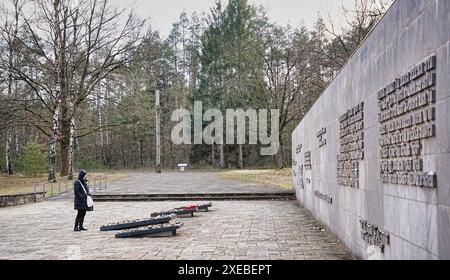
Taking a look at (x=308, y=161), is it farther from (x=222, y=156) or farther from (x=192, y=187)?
(x=222, y=156)

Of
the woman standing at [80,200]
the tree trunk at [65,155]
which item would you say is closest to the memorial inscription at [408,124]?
the woman standing at [80,200]

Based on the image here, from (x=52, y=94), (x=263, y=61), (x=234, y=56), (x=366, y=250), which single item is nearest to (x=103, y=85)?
(x=52, y=94)

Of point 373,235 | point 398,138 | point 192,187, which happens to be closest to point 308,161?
point 373,235

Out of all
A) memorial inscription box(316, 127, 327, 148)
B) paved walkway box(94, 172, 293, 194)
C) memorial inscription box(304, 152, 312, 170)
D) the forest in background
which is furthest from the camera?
the forest in background

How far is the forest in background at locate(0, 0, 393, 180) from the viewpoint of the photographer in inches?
1201

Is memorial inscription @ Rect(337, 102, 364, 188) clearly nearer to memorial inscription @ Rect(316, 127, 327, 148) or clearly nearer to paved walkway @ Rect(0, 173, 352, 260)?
paved walkway @ Rect(0, 173, 352, 260)

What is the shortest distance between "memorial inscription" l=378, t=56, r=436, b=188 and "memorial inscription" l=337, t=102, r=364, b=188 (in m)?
1.30

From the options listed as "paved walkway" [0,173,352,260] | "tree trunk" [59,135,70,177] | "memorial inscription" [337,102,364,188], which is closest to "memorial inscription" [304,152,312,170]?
"paved walkway" [0,173,352,260]

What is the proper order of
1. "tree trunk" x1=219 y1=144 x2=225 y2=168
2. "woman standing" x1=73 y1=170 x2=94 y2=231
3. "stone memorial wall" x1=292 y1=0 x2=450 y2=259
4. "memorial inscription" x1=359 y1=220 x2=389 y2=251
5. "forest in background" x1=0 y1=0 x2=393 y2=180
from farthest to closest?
1. "tree trunk" x1=219 y1=144 x2=225 y2=168
2. "forest in background" x1=0 y1=0 x2=393 y2=180
3. "woman standing" x1=73 y1=170 x2=94 y2=231
4. "memorial inscription" x1=359 y1=220 x2=389 y2=251
5. "stone memorial wall" x1=292 y1=0 x2=450 y2=259

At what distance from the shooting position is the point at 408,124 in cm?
491

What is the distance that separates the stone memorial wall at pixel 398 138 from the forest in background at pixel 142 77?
11048 mm

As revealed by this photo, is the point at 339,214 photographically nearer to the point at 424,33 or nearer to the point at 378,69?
the point at 378,69

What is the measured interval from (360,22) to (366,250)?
2383 cm

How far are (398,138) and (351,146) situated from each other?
2843mm
